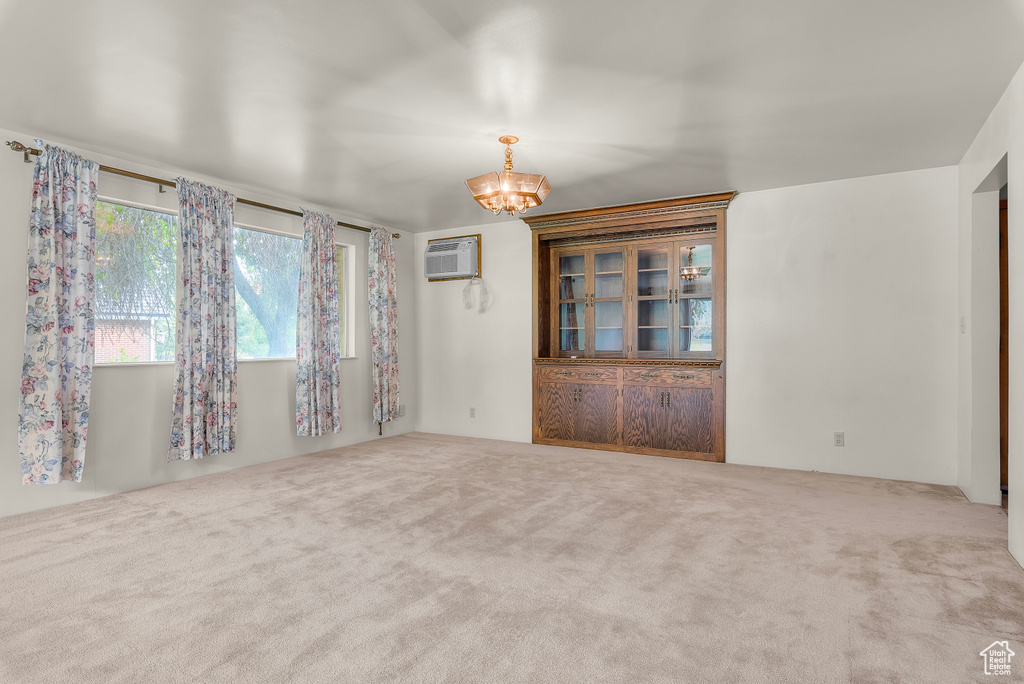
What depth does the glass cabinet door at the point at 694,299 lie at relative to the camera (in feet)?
17.5

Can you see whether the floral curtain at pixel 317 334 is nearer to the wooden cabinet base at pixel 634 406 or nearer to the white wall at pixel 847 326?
the wooden cabinet base at pixel 634 406

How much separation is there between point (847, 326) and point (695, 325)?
1301mm

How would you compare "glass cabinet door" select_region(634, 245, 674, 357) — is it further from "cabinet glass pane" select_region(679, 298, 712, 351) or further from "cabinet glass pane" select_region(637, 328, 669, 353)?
"cabinet glass pane" select_region(679, 298, 712, 351)

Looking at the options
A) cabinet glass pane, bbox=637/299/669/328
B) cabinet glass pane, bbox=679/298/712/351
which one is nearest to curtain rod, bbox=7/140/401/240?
cabinet glass pane, bbox=637/299/669/328

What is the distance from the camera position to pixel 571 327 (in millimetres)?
6105

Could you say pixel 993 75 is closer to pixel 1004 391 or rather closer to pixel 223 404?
pixel 1004 391

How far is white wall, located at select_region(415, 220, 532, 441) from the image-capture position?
20.1ft

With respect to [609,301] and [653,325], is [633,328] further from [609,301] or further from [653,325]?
[609,301]

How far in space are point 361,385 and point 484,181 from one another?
3261 millimetres

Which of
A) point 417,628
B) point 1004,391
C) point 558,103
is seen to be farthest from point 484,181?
point 1004,391

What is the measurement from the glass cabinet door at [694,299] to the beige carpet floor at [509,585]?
1.65 meters

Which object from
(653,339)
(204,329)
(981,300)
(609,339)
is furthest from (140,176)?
(981,300)

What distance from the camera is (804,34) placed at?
93.7 inches

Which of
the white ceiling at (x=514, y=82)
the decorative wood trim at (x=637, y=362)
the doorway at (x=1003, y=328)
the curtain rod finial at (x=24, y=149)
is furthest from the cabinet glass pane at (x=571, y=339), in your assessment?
the curtain rod finial at (x=24, y=149)
